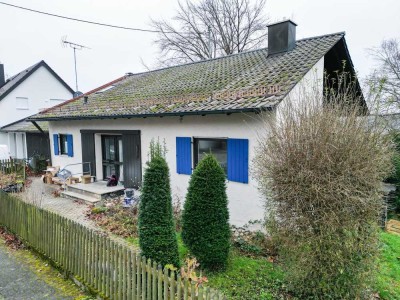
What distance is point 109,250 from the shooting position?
165 inches

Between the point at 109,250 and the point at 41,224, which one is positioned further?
the point at 41,224

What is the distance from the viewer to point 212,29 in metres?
23.4

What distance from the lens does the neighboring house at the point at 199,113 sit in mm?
7051

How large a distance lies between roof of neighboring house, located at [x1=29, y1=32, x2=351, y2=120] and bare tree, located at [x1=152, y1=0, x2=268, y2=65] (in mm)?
10555

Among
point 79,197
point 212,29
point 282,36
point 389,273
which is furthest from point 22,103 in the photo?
point 389,273

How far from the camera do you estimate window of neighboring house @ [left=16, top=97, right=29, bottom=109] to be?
2171 cm

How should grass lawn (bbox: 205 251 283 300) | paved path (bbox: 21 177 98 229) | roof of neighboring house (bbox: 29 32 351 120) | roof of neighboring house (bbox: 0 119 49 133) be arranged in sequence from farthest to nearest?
roof of neighboring house (bbox: 0 119 49 133) → paved path (bbox: 21 177 98 229) → roof of neighboring house (bbox: 29 32 351 120) → grass lawn (bbox: 205 251 283 300)

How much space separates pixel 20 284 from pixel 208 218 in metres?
3.56

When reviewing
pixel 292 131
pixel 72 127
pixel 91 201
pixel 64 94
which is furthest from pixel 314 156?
pixel 64 94

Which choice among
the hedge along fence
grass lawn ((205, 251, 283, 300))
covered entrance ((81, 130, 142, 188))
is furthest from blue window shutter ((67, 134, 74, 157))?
grass lawn ((205, 251, 283, 300))

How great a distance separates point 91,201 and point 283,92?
7140mm

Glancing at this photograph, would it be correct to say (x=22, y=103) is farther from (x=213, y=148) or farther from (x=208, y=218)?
(x=208, y=218)

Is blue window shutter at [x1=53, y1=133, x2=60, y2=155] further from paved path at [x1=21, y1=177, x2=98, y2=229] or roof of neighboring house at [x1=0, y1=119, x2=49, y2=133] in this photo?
roof of neighboring house at [x1=0, y1=119, x2=49, y2=133]

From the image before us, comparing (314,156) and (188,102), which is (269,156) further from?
(188,102)
